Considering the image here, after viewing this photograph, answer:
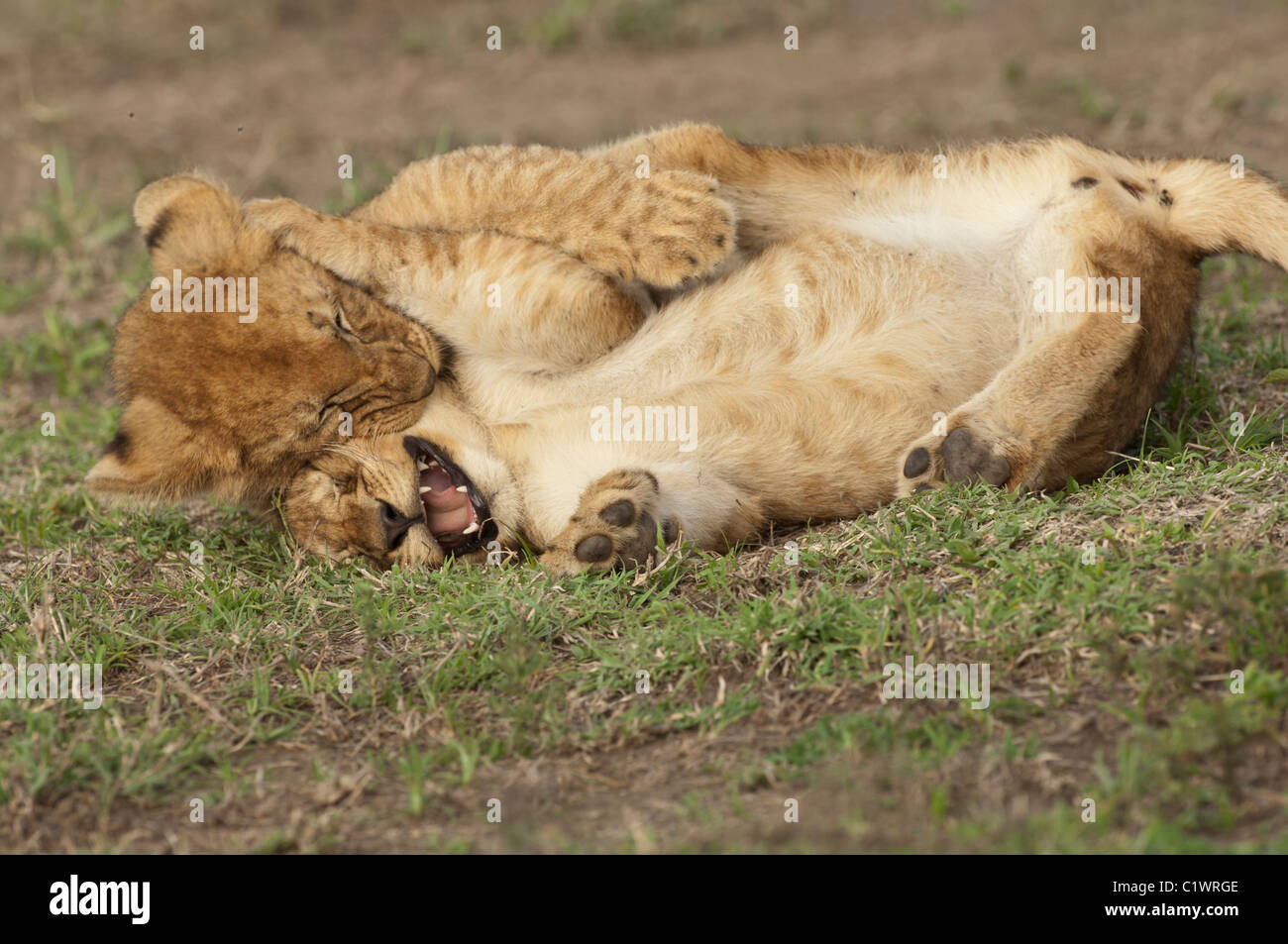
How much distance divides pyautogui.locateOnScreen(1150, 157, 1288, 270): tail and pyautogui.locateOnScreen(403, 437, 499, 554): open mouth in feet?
7.99

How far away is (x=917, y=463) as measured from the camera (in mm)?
4031

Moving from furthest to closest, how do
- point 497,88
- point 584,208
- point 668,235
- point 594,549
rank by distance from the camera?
point 497,88
point 584,208
point 668,235
point 594,549

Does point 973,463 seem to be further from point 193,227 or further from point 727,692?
point 193,227

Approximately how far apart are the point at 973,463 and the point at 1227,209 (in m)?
1.30

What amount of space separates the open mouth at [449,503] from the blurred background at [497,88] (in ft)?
10.2

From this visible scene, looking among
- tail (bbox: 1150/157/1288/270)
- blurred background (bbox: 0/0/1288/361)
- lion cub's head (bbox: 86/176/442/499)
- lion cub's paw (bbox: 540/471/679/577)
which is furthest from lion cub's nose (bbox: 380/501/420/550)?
blurred background (bbox: 0/0/1288/361)

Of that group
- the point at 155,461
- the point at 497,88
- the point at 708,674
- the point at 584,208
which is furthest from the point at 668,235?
the point at 497,88

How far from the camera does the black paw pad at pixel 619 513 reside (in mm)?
3959

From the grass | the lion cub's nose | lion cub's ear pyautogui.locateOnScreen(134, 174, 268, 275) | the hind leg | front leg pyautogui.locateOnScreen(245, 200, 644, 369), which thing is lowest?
the grass

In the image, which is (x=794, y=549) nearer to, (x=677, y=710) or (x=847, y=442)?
(x=847, y=442)

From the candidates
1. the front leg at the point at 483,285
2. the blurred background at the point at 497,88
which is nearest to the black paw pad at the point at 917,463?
the front leg at the point at 483,285

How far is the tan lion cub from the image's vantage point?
4.05 m

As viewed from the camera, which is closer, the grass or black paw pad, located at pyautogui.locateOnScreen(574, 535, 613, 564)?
the grass

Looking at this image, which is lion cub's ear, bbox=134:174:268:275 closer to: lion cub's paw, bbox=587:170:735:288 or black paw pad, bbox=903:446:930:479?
lion cub's paw, bbox=587:170:735:288
